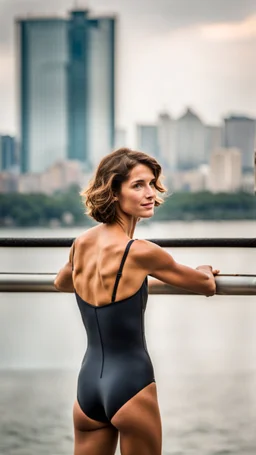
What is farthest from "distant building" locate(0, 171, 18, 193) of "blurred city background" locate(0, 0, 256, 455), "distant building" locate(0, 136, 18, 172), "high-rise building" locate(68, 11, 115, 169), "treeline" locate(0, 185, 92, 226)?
"high-rise building" locate(68, 11, 115, 169)

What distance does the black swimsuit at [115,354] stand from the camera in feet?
5.58

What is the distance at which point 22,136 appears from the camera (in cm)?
5075

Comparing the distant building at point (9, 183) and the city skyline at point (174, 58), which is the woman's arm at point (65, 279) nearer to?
the distant building at point (9, 183)

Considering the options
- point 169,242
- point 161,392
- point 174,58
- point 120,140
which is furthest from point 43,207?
point 174,58

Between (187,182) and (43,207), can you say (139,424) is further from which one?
(43,207)

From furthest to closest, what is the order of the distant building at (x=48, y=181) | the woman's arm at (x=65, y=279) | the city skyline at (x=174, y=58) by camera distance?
the city skyline at (x=174, y=58) < the distant building at (x=48, y=181) < the woman's arm at (x=65, y=279)

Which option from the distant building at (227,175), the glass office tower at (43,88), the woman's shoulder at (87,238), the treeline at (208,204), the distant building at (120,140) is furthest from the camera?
the glass office tower at (43,88)

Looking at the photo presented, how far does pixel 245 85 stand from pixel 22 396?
5625cm

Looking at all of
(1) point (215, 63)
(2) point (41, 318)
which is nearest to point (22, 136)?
(1) point (215, 63)

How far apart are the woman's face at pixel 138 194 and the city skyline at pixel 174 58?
4852 centimetres

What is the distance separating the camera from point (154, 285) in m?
1.94

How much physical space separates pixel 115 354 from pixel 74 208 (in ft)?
99.9

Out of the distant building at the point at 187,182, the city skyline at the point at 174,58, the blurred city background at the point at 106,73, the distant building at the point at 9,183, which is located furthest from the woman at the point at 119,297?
the city skyline at the point at 174,58

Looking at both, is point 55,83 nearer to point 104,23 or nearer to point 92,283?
point 104,23
